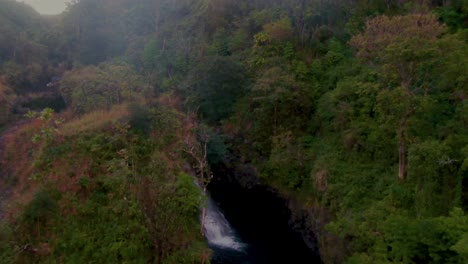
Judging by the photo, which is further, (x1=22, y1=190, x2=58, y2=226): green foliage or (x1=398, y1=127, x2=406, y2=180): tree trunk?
(x1=398, y1=127, x2=406, y2=180): tree trunk

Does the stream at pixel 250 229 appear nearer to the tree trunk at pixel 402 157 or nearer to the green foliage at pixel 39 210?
the tree trunk at pixel 402 157

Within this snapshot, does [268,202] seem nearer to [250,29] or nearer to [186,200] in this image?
[186,200]

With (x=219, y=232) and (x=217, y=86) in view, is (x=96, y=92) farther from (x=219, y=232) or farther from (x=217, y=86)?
(x=219, y=232)

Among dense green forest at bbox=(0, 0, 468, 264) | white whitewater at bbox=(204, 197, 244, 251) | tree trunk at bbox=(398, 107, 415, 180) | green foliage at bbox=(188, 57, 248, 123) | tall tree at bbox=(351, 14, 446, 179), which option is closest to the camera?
dense green forest at bbox=(0, 0, 468, 264)

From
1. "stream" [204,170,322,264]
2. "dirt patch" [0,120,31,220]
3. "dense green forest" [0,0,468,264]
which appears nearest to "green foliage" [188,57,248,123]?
"dense green forest" [0,0,468,264]

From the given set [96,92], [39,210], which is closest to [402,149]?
[39,210]

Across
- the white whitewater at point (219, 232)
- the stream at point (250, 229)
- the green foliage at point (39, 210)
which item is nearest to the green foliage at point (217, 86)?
the stream at point (250, 229)

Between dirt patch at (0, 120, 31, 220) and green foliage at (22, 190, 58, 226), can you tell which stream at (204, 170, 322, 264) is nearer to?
green foliage at (22, 190, 58, 226)
